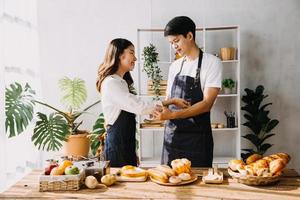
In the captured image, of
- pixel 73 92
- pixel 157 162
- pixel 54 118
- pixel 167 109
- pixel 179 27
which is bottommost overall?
pixel 157 162

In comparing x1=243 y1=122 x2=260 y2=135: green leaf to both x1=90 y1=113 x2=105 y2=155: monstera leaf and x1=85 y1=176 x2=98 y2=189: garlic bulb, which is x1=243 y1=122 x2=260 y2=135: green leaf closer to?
x1=90 y1=113 x2=105 y2=155: monstera leaf

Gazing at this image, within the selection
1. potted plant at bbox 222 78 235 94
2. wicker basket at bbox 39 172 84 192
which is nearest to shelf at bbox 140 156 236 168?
potted plant at bbox 222 78 235 94

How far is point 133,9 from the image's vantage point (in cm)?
551

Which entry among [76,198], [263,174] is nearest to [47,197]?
[76,198]

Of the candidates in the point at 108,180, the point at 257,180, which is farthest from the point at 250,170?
the point at 108,180

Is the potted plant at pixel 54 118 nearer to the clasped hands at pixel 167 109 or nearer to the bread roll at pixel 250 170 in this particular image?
the clasped hands at pixel 167 109

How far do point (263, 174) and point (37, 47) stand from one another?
13.8 feet

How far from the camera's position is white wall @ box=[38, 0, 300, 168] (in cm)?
545

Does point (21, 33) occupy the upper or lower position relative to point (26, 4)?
lower

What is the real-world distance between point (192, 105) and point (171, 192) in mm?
1261

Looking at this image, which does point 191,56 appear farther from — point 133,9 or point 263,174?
point 133,9

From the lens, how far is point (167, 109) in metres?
3.11

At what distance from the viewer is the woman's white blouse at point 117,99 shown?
114 inches

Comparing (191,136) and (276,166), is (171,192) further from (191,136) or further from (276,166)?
(191,136)
